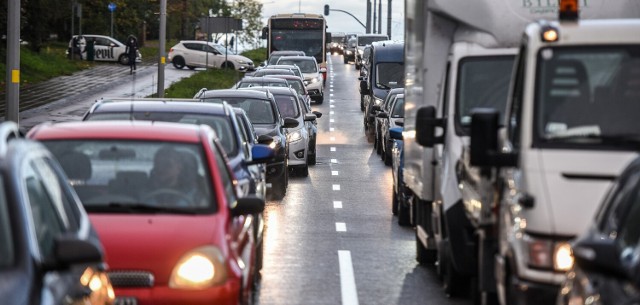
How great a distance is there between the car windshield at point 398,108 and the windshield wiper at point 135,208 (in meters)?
20.6

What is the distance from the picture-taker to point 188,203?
10445mm

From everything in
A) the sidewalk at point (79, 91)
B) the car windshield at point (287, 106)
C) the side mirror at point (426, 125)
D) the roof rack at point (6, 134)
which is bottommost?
the sidewalk at point (79, 91)

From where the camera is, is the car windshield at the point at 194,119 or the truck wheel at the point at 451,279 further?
the car windshield at the point at 194,119

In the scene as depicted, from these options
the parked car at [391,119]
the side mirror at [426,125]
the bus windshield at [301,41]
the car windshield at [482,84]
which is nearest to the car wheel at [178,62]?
the bus windshield at [301,41]

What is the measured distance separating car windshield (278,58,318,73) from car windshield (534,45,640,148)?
153ft

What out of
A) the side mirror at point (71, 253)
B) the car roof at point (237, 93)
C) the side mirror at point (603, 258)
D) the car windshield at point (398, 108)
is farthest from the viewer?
the car windshield at point (398, 108)

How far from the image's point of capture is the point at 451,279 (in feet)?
44.0

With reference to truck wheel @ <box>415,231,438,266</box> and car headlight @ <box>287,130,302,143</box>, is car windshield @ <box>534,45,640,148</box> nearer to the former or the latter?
truck wheel @ <box>415,231,438,266</box>

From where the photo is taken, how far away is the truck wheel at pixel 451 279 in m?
13.3

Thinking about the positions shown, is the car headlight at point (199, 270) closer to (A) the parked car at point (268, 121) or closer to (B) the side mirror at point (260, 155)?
(B) the side mirror at point (260, 155)

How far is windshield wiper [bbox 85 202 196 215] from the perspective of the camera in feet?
33.7

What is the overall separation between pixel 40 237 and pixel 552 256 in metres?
3.39

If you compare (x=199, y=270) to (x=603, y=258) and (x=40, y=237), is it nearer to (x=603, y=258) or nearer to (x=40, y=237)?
(x=40, y=237)

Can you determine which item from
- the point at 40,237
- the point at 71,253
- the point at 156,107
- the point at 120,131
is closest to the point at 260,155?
the point at 156,107
